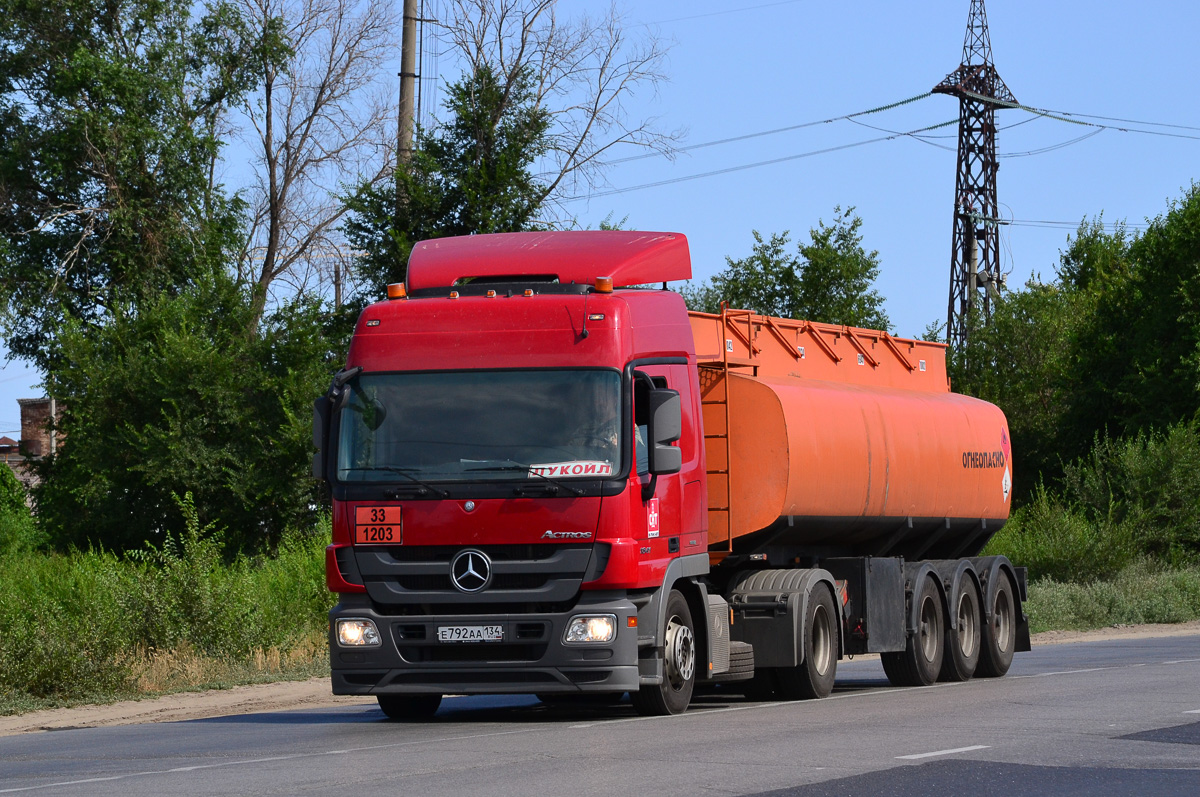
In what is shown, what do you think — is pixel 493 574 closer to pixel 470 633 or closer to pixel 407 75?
pixel 470 633

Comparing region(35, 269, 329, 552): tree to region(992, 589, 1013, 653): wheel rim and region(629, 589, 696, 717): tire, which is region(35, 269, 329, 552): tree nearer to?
region(992, 589, 1013, 653): wheel rim

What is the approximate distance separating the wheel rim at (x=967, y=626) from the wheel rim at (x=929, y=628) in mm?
535

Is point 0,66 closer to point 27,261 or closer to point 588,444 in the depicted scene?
point 27,261

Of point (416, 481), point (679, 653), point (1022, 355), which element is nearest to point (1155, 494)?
point (1022, 355)

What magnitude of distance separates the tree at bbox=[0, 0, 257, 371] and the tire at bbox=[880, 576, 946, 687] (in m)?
28.6

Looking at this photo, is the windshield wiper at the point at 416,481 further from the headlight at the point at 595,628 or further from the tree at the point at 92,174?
the tree at the point at 92,174

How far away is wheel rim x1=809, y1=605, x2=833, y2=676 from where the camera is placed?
16203mm

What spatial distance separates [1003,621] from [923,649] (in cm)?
257

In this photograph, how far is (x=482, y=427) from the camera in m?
13.0

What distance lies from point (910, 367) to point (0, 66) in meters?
31.3

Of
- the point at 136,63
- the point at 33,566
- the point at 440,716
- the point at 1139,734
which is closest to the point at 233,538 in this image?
the point at 33,566

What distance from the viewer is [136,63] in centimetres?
4322

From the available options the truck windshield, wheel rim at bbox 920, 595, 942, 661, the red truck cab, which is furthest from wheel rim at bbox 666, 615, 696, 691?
wheel rim at bbox 920, 595, 942, 661

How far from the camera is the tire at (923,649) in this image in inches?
714
